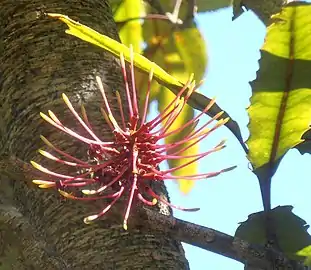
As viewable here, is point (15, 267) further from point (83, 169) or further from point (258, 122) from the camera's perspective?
point (258, 122)

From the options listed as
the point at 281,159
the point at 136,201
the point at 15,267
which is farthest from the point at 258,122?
the point at 15,267

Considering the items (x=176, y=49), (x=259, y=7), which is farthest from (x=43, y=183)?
(x=176, y=49)

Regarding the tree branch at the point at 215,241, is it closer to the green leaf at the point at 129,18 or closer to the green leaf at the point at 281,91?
the green leaf at the point at 281,91

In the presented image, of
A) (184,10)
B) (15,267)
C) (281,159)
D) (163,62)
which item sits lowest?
(15,267)

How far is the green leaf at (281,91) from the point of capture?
33.6 inches

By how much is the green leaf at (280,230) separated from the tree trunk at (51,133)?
0.32ft

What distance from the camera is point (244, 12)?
1.30 metres

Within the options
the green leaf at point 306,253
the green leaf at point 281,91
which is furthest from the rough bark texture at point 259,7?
the green leaf at point 306,253

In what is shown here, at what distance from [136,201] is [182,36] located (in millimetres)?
1116

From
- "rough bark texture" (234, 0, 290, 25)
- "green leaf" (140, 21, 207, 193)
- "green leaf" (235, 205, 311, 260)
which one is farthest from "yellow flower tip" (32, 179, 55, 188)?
"green leaf" (140, 21, 207, 193)

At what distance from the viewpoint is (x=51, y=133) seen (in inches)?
37.3

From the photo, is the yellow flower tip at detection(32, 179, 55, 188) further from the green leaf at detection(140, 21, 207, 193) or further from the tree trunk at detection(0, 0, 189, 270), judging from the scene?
the green leaf at detection(140, 21, 207, 193)

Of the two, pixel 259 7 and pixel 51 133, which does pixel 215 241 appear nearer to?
pixel 51 133

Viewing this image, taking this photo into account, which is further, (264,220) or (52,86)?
(52,86)
